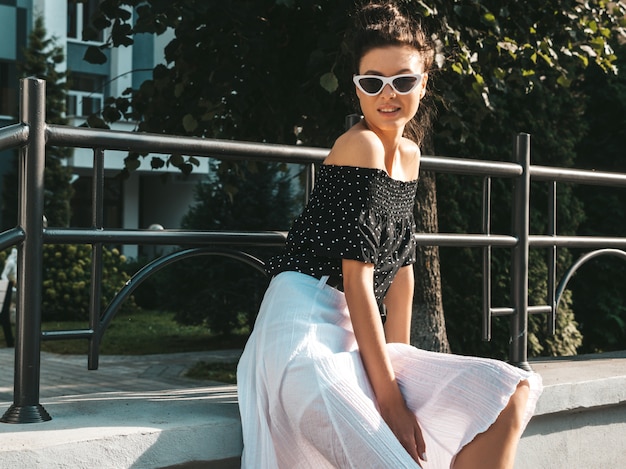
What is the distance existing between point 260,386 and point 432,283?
3829mm

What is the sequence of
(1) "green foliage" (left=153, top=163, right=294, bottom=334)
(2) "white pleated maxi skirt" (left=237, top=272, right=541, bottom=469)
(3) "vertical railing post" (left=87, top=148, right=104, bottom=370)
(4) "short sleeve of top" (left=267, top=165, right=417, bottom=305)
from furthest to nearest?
(1) "green foliage" (left=153, top=163, right=294, bottom=334) → (3) "vertical railing post" (left=87, top=148, right=104, bottom=370) → (4) "short sleeve of top" (left=267, top=165, right=417, bottom=305) → (2) "white pleated maxi skirt" (left=237, top=272, right=541, bottom=469)

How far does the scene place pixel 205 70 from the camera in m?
6.67

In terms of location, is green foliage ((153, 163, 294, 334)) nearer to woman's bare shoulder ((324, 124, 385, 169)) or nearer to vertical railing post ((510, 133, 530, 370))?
vertical railing post ((510, 133, 530, 370))

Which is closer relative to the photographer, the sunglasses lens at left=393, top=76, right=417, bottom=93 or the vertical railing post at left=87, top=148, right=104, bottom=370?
the sunglasses lens at left=393, top=76, right=417, bottom=93

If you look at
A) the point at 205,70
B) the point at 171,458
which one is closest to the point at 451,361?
the point at 171,458

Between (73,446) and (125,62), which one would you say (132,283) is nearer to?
(73,446)

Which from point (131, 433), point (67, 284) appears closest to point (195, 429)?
point (131, 433)

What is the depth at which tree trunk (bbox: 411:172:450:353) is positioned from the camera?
20.7ft

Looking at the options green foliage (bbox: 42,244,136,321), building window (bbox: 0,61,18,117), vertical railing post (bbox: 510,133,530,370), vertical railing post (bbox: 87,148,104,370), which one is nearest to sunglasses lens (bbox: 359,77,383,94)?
vertical railing post (bbox: 87,148,104,370)

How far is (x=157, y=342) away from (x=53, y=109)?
1017cm

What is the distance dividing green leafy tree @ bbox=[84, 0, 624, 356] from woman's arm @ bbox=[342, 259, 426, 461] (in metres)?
3.08

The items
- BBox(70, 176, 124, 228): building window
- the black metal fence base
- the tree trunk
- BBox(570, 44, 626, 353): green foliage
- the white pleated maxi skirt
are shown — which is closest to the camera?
the white pleated maxi skirt

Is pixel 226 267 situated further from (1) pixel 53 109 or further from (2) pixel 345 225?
(1) pixel 53 109

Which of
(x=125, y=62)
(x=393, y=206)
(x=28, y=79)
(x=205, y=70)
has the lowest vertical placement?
(x=393, y=206)
